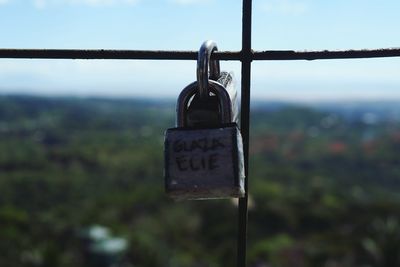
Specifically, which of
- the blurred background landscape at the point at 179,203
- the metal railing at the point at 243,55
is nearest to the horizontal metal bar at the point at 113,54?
the metal railing at the point at 243,55

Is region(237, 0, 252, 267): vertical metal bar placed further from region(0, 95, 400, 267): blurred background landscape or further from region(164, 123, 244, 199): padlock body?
region(0, 95, 400, 267): blurred background landscape

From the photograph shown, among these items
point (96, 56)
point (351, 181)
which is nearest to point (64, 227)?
point (351, 181)

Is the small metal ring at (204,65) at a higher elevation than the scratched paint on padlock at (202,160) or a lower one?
higher

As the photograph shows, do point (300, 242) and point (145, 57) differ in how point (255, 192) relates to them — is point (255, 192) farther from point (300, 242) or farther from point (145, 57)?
point (145, 57)

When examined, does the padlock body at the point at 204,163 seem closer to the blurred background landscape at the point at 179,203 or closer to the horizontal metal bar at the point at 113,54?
the horizontal metal bar at the point at 113,54

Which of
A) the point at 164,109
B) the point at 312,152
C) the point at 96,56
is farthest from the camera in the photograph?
the point at 164,109

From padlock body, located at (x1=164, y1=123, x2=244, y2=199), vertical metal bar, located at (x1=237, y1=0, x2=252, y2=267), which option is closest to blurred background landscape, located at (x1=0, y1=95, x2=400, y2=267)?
vertical metal bar, located at (x1=237, y1=0, x2=252, y2=267)
